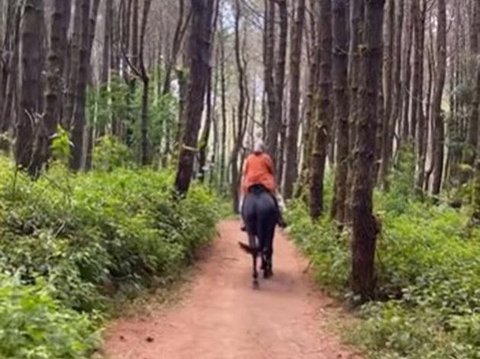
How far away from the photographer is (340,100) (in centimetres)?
1420

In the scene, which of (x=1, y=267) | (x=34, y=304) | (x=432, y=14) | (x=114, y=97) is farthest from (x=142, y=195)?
(x=432, y=14)

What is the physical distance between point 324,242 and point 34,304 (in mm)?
7616

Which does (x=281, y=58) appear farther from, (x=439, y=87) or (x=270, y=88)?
(x=439, y=87)

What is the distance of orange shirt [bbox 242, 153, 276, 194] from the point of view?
12.0 metres

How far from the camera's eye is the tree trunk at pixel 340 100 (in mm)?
13766

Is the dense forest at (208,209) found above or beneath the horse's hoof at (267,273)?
above

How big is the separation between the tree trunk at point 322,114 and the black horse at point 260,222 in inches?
185

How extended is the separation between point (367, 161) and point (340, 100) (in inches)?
183

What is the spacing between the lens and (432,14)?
3472cm

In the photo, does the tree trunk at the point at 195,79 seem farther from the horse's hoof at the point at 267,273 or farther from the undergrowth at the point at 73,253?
the horse's hoof at the point at 267,273

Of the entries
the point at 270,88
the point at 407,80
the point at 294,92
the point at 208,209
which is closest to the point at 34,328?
the point at 208,209

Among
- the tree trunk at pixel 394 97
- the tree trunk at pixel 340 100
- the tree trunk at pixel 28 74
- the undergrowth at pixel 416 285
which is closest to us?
the undergrowth at pixel 416 285

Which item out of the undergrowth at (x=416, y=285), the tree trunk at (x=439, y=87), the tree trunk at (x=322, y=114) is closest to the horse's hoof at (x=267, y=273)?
the undergrowth at (x=416, y=285)

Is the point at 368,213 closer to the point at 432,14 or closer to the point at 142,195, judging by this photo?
the point at 142,195
